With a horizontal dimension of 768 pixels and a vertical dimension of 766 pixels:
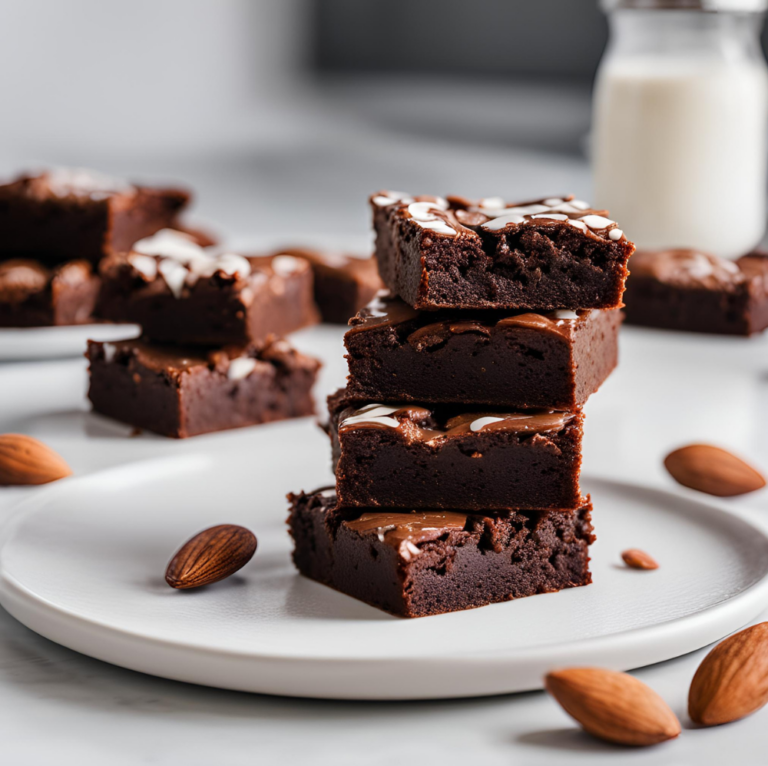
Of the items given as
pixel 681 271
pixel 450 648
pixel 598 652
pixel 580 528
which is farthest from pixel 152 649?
pixel 681 271

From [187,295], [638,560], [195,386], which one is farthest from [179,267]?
[638,560]

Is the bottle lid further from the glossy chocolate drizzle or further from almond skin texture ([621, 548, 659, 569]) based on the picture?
the glossy chocolate drizzle

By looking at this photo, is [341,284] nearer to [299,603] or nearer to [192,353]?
[192,353]

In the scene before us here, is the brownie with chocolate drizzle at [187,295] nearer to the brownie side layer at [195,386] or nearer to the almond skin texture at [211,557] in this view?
the brownie side layer at [195,386]

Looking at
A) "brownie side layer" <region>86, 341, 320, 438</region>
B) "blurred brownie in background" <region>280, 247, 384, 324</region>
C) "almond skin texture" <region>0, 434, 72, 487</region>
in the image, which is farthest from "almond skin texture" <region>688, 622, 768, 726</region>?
"blurred brownie in background" <region>280, 247, 384, 324</region>

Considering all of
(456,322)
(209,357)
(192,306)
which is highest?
(456,322)

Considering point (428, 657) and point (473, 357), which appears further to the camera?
point (473, 357)

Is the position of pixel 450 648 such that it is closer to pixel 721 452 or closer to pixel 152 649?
pixel 152 649
